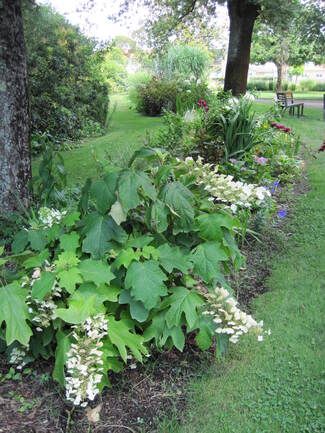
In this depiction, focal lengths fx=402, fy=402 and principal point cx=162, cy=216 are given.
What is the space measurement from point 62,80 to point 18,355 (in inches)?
368

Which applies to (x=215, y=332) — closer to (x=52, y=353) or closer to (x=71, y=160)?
(x=52, y=353)

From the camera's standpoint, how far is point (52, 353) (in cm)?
218

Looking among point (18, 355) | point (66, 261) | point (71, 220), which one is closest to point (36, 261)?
point (66, 261)

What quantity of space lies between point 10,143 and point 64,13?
33.7 ft

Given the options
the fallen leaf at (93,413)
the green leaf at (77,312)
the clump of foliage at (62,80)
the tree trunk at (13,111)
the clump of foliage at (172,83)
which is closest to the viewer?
the green leaf at (77,312)

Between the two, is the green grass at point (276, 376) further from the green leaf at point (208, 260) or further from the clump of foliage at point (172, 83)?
the clump of foliage at point (172, 83)

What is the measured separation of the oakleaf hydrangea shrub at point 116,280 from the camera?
6.23 ft

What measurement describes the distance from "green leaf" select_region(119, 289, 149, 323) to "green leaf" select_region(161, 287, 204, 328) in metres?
0.12

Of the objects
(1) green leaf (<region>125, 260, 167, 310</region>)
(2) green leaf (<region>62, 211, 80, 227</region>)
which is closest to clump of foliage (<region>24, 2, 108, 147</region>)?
(2) green leaf (<region>62, 211, 80, 227</region>)

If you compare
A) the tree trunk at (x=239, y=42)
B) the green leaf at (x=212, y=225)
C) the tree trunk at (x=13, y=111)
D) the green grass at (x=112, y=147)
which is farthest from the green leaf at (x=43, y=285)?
the tree trunk at (x=239, y=42)

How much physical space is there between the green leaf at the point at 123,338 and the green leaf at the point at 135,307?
0.09 m

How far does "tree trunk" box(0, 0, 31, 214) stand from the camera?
11.6 ft

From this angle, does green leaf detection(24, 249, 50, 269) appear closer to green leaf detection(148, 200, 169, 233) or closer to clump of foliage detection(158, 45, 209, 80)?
green leaf detection(148, 200, 169, 233)

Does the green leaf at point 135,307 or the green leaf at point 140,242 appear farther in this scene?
the green leaf at point 140,242
